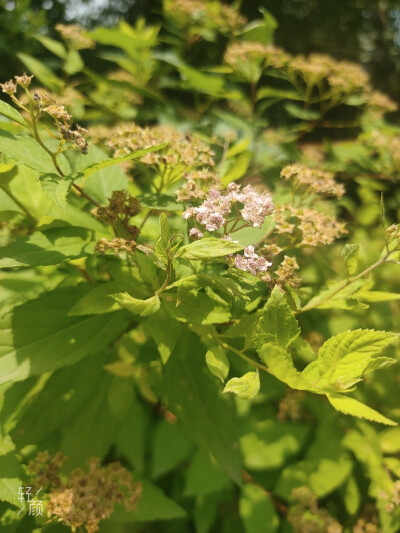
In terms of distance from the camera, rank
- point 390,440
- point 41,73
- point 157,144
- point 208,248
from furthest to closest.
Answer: point 41,73, point 390,440, point 157,144, point 208,248

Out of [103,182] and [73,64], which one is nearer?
[103,182]

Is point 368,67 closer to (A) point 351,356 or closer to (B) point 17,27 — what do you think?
(B) point 17,27

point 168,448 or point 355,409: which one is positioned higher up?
point 355,409

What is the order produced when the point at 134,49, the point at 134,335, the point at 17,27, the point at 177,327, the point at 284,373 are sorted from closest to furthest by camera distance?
the point at 284,373
the point at 177,327
the point at 134,335
the point at 134,49
the point at 17,27

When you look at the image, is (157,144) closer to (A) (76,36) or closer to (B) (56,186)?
(B) (56,186)

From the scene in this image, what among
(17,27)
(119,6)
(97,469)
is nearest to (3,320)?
(97,469)

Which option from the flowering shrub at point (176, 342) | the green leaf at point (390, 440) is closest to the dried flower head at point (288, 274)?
the flowering shrub at point (176, 342)

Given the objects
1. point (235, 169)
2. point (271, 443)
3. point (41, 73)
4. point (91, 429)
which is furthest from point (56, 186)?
point (41, 73)
